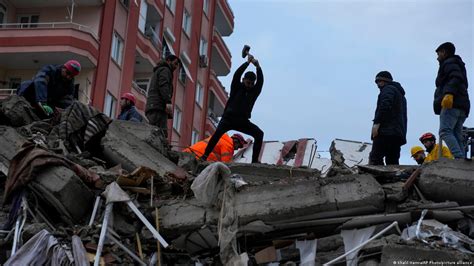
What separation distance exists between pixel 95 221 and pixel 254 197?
1.83m

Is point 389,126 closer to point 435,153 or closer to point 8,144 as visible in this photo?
point 435,153

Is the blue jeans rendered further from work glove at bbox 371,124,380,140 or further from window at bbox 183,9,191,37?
window at bbox 183,9,191,37

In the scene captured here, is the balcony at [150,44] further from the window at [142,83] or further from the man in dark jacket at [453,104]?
the man in dark jacket at [453,104]

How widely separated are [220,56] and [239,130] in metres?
30.2

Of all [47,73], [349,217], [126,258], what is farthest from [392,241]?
[47,73]

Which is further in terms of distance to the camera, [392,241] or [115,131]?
[115,131]

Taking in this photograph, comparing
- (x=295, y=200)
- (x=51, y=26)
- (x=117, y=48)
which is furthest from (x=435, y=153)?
(x=117, y=48)

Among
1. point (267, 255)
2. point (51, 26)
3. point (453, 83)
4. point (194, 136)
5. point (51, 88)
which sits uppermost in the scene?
point (51, 26)

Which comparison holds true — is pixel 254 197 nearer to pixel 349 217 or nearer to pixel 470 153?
pixel 349 217

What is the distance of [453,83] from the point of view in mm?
9523

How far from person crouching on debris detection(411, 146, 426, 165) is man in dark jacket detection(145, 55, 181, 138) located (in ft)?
12.7

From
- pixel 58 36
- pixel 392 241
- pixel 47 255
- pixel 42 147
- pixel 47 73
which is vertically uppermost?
pixel 58 36

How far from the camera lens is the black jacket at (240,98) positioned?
11.2m

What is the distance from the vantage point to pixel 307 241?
26.4 ft
